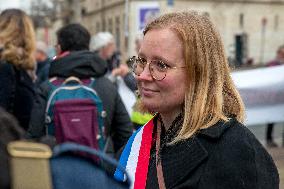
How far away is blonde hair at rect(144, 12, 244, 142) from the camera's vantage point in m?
2.10

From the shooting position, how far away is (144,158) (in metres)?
2.19

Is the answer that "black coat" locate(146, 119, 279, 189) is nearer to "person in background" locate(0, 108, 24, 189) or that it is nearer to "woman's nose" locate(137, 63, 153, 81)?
"woman's nose" locate(137, 63, 153, 81)

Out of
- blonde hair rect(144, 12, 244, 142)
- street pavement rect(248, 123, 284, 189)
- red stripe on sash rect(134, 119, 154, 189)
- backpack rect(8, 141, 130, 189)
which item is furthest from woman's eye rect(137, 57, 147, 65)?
street pavement rect(248, 123, 284, 189)

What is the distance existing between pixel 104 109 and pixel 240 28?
57489mm

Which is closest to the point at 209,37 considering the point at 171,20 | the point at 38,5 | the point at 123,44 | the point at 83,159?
the point at 171,20

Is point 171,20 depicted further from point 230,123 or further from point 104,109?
point 104,109

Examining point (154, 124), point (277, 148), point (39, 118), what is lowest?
point (277, 148)

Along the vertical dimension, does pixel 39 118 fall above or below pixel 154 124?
below

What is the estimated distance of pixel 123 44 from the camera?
57250 millimetres

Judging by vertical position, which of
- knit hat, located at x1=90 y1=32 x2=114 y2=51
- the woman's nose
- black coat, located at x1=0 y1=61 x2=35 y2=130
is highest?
the woman's nose

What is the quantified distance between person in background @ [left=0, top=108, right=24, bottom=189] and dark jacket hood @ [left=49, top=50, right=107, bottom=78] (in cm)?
282

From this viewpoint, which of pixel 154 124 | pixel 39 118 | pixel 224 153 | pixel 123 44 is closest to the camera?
pixel 224 153

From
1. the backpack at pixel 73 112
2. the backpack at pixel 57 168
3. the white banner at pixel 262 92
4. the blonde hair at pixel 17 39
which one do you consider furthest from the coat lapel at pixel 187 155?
the white banner at pixel 262 92

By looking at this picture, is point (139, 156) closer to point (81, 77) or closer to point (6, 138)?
point (6, 138)
